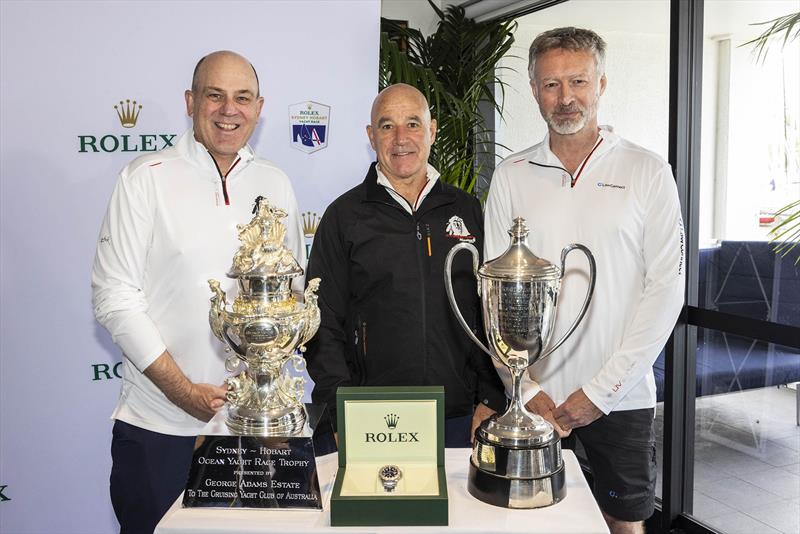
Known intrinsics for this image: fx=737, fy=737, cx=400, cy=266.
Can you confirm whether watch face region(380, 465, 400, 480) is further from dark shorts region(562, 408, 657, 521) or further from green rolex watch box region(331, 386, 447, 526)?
dark shorts region(562, 408, 657, 521)

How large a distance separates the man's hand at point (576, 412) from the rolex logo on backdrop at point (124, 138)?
181 centimetres

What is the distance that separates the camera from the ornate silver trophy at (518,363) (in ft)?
4.58

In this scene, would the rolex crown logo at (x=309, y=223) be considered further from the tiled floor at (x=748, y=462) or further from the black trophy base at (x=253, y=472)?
the tiled floor at (x=748, y=462)

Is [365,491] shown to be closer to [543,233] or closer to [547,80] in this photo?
[543,233]

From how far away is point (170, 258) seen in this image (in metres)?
2.18

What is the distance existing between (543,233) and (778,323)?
1.44 metres

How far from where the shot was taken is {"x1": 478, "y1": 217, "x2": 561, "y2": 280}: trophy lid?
1.44m

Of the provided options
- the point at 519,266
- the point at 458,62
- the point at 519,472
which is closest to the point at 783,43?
the point at 458,62

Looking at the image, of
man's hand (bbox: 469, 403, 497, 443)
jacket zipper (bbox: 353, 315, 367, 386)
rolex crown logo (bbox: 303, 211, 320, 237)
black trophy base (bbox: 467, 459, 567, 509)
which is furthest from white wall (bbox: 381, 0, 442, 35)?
black trophy base (bbox: 467, 459, 567, 509)

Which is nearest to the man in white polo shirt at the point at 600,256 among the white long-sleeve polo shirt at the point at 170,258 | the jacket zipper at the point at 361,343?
the jacket zipper at the point at 361,343

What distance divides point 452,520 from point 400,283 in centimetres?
93

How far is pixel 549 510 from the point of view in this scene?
4.54 ft

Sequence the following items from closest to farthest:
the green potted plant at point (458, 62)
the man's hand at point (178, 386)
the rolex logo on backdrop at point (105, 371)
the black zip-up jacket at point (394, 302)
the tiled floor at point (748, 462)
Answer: the man's hand at point (178, 386) < the black zip-up jacket at point (394, 302) < the rolex logo on backdrop at point (105, 371) < the tiled floor at point (748, 462) < the green potted plant at point (458, 62)

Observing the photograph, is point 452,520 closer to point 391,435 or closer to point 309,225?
point 391,435
